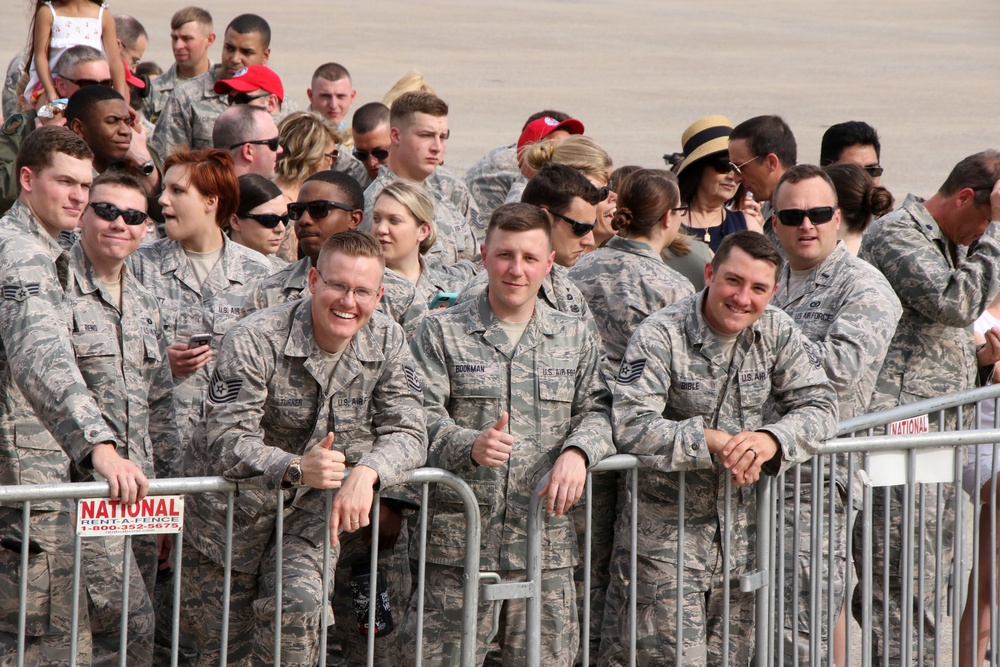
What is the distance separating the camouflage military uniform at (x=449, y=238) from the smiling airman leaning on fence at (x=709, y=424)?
196 centimetres

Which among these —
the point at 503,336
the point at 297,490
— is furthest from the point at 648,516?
the point at 297,490

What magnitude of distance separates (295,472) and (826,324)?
2.40 meters

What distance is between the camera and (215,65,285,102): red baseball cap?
8.73m

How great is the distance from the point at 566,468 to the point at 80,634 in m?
1.89

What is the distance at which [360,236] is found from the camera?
472 centimetres

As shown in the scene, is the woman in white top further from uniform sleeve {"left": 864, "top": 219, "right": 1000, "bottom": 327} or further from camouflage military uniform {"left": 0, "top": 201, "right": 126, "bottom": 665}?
uniform sleeve {"left": 864, "top": 219, "right": 1000, "bottom": 327}

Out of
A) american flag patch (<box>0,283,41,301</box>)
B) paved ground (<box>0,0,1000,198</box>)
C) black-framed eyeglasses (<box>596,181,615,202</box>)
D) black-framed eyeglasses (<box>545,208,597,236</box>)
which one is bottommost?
american flag patch (<box>0,283,41,301</box>)

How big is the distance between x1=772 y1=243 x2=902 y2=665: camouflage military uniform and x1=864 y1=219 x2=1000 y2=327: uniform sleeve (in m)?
0.41

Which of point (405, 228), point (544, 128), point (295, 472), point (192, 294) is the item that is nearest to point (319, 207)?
point (405, 228)

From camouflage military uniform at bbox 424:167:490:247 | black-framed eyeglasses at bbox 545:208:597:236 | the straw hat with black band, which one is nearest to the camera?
black-framed eyeglasses at bbox 545:208:597:236

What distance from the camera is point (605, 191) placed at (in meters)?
6.39

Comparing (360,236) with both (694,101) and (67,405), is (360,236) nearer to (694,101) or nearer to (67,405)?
(67,405)

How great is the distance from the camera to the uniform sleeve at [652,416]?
4.60 metres

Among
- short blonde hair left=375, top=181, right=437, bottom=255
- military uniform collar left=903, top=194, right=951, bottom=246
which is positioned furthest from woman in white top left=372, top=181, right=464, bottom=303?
military uniform collar left=903, top=194, right=951, bottom=246
